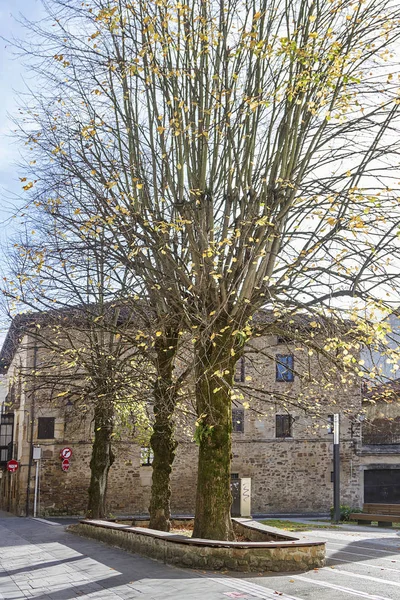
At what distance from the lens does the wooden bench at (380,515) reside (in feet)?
74.7

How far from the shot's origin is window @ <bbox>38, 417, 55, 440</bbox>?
1253 inches

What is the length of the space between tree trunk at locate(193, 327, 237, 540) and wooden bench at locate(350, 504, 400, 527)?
469 inches

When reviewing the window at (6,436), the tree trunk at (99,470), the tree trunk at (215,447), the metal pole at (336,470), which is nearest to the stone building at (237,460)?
the window at (6,436)

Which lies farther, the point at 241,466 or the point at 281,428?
the point at 281,428

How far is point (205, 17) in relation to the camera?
11.6 metres

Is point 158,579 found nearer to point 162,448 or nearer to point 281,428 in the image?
point 162,448

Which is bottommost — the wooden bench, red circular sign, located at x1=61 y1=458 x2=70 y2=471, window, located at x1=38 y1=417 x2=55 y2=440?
the wooden bench

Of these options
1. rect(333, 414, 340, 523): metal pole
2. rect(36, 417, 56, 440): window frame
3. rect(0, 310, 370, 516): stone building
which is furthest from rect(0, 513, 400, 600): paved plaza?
rect(36, 417, 56, 440): window frame

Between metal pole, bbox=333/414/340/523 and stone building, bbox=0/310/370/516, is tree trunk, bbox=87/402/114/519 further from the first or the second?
stone building, bbox=0/310/370/516

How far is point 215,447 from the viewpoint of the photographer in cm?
1240

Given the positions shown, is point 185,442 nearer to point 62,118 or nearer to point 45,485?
point 45,485

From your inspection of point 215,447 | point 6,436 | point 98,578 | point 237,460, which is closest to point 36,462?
point 6,436

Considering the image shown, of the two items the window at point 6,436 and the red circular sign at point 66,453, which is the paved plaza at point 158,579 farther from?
the window at point 6,436

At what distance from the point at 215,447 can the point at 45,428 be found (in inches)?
825
